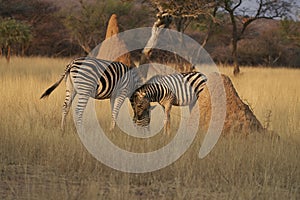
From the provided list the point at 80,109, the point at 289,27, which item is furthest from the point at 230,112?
the point at 289,27

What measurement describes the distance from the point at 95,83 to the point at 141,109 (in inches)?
31.6

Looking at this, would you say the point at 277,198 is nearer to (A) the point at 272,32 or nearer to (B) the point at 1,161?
(B) the point at 1,161

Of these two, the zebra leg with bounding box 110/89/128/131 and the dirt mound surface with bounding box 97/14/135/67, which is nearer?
the zebra leg with bounding box 110/89/128/131

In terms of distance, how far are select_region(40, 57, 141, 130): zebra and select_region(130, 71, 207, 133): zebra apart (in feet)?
0.77

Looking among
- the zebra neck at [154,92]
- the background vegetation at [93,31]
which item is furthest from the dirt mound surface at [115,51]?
the background vegetation at [93,31]

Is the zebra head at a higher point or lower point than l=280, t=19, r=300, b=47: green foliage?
lower

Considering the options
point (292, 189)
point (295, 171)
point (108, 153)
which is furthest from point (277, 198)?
point (108, 153)

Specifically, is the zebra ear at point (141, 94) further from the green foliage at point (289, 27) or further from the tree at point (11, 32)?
the green foliage at point (289, 27)

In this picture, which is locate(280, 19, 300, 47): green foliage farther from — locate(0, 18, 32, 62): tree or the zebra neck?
the zebra neck

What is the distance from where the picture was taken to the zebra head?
7.00 metres

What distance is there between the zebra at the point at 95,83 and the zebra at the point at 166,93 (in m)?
0.23

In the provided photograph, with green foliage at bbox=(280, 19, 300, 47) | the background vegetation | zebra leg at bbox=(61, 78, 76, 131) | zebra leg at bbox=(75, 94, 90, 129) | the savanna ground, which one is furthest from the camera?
green foliage at bbox=(280, 19, 300, 47)

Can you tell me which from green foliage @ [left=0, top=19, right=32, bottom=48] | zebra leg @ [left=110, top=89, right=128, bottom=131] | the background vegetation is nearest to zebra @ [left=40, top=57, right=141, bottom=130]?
zebra leg @ [left=110, top=89, right=128, bottom=131]

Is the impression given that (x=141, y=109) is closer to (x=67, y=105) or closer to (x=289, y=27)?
(x=67, y=105)
